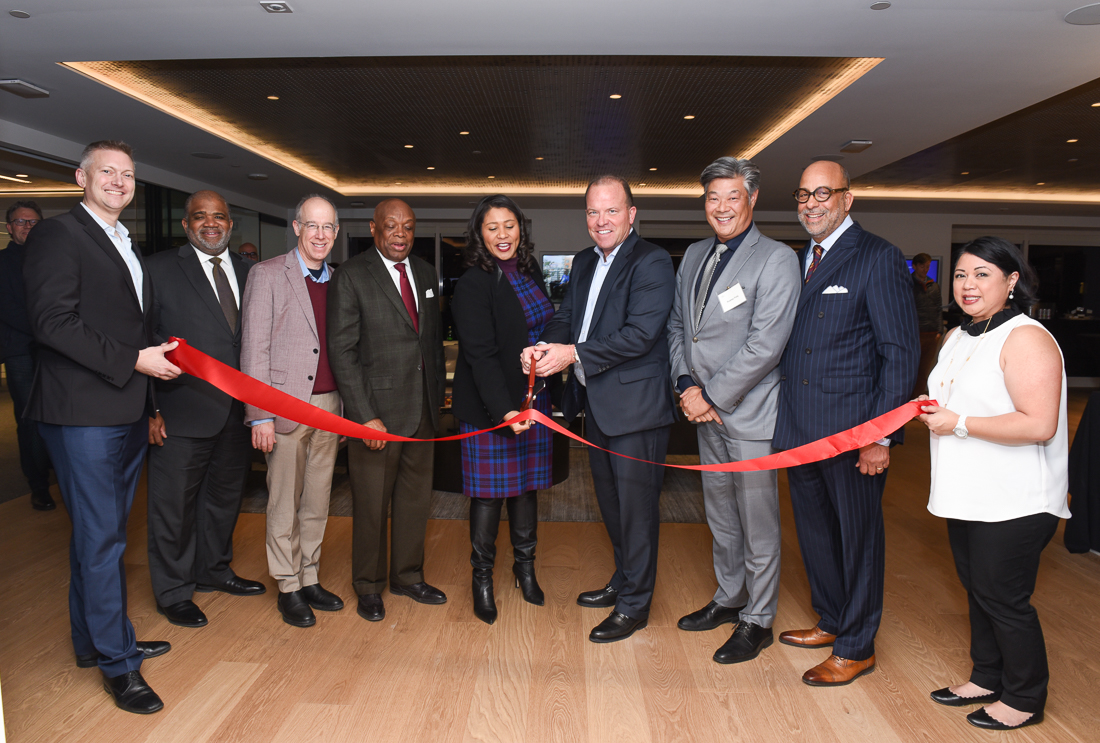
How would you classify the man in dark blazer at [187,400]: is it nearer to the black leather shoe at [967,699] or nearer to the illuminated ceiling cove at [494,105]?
the illuminated ceiling cove at [494,105]

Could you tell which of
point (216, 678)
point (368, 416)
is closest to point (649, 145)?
point (368, 416)

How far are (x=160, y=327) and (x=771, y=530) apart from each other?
8.81 ft

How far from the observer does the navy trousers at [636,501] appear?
269 centimetres

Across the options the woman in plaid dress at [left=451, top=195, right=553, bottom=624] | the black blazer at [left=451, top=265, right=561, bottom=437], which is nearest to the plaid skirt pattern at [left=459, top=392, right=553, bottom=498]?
the woman in plaid dress at [left=451, top=195, right=553, bottom=624]

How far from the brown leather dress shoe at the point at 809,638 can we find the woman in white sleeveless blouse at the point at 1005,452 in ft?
1.84

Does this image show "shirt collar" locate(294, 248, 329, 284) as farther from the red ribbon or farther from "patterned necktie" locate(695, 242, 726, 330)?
"patterned necktie" locate(695, 242, 726, 330)

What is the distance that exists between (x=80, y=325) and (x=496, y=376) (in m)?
1.43

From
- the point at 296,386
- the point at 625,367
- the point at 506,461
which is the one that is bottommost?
the point at 506,461

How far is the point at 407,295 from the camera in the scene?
9.52 ft

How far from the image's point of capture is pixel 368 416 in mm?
2791

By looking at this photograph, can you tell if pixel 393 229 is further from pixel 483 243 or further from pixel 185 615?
pixel 185 615

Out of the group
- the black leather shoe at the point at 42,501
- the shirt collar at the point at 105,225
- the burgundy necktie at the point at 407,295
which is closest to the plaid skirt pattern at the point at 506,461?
the burgundy necktie at the point at 407,295

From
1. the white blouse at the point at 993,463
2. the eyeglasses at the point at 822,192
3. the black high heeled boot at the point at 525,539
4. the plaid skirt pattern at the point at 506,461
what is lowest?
the black high heeled boot at the point at 525,539

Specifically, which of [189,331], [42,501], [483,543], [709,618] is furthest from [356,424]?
[42,501]
